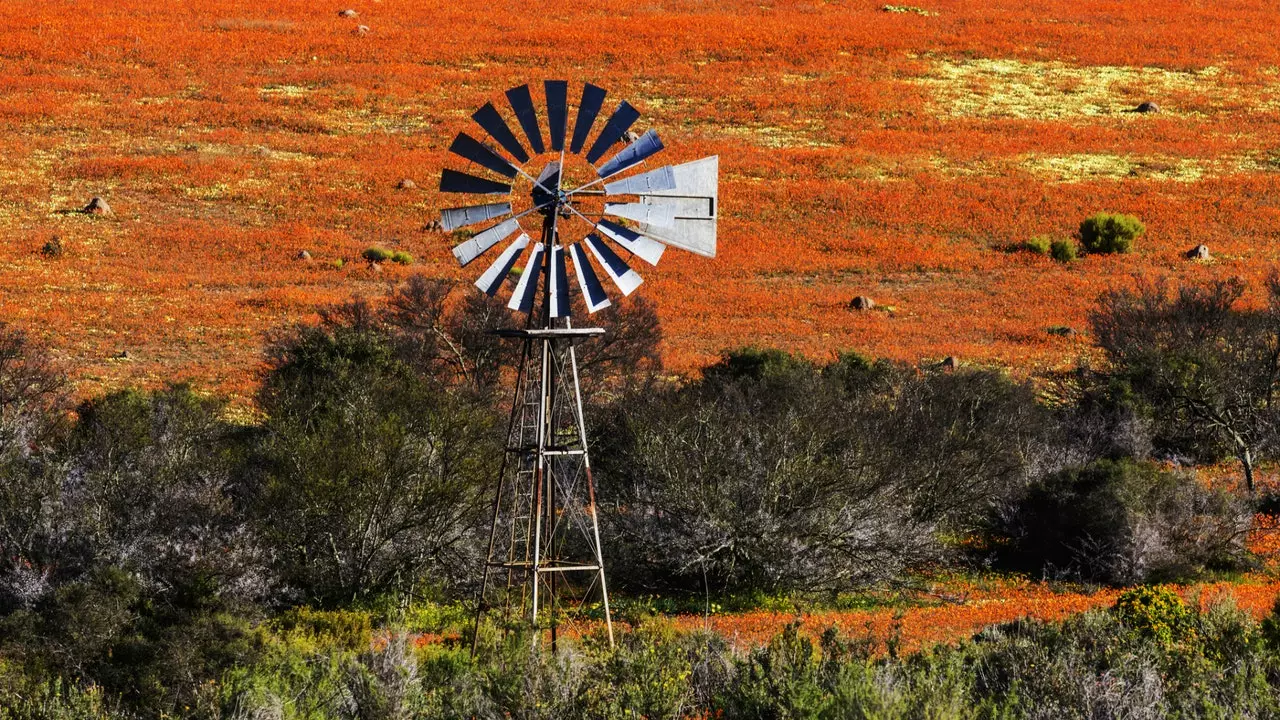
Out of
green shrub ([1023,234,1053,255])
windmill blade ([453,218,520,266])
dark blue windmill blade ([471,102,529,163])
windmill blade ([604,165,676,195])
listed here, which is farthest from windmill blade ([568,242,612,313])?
green shrub ([1023,234,1053,255])

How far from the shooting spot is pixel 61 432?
33.1 m

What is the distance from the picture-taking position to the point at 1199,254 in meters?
65.2

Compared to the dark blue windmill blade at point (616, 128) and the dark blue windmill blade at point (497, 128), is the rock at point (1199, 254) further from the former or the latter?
the dark blue windmill blade at point (497, 128)

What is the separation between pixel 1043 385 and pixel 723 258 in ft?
70.9

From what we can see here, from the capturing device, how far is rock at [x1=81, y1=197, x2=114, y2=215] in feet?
223

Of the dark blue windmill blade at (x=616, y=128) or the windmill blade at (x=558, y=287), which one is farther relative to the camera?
the windmill blade at (x=558, y=287)

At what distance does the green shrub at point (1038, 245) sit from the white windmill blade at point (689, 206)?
52468 millimetres

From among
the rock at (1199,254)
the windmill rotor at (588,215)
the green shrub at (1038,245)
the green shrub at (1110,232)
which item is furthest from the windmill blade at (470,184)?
the green shrub at (1110,232)

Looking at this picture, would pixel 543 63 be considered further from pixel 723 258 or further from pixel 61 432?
pixel 61 432

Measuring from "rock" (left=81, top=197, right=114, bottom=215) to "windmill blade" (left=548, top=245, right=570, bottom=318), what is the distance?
55.5 meters

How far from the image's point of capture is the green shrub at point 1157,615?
20375 mm

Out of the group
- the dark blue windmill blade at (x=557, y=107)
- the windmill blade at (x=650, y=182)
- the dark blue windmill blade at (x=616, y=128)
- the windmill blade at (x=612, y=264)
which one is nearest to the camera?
the dark blue windmill blade at (x=616, y=128)

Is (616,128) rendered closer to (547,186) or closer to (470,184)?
(547,186)

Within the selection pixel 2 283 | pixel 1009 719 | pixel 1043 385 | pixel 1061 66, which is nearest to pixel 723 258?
pixel 1043 385
